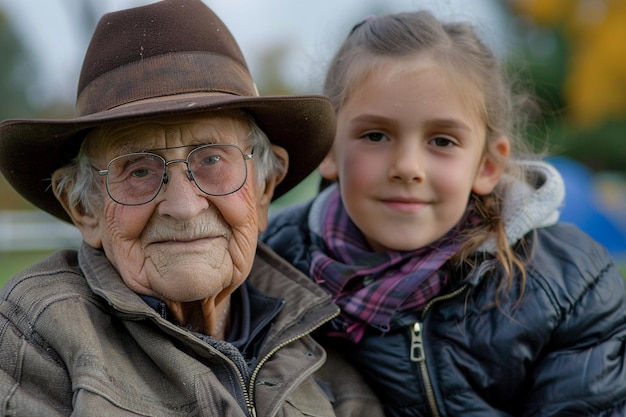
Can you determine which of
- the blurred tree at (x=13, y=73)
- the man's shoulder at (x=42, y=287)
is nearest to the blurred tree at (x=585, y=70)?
the blurred tree at (x=13, y=73)

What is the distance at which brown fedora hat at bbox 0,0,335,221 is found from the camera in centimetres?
258

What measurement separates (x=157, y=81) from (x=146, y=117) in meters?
0.18

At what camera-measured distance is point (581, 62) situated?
26.2 m

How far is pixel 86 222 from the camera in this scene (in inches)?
113

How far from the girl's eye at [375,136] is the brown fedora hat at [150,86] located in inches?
10.0

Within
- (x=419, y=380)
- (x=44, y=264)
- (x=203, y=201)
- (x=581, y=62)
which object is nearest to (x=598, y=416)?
(x=419, y=380)

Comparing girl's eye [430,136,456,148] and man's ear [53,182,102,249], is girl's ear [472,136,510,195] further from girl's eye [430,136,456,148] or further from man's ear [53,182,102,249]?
man's ear [53,182,102,249]

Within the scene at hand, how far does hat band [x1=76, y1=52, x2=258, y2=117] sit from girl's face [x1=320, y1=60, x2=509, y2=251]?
2.03 feet

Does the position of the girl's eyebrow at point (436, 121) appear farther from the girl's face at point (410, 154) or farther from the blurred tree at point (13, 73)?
the blurred tree at point (13, 73)

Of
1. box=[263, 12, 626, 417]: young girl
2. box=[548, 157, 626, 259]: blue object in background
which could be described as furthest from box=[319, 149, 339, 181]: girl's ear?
box=[548, 157, 626, 259]: blue object in background

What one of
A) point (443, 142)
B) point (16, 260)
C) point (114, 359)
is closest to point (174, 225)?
point (114, 359)

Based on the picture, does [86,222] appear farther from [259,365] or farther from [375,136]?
[375,136]

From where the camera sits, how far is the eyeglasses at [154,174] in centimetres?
265

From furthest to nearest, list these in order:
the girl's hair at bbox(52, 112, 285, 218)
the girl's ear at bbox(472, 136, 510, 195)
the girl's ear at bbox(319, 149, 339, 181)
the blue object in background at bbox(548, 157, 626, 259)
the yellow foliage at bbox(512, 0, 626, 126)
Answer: the yellow foliage at bbox(512, 0, 626, 126) < the blue object in background at bbox(548, 157, 626, 259) < the girl's ear at bbox(319, 149, 339, 181) < the girl's ear at bbox(472, 136, 510, 195) < the girl's hair at bbox(52, 112, 285, 218)
